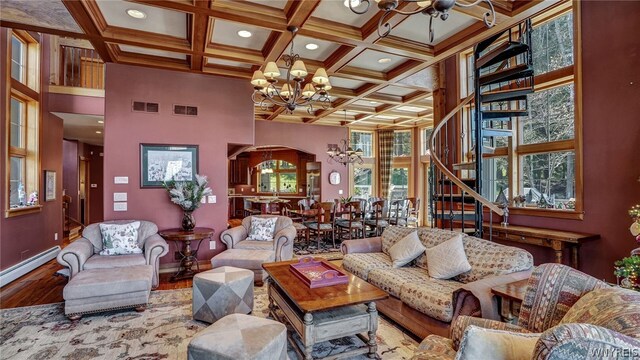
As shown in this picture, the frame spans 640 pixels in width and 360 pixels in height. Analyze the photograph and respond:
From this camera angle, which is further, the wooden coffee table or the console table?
the console table

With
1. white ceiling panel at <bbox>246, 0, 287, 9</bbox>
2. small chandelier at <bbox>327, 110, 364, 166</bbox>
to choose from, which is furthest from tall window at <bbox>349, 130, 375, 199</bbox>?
white ceiling panel at <bbox>246, 0, 287, 9</bbox>

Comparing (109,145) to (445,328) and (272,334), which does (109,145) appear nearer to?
(272,334)

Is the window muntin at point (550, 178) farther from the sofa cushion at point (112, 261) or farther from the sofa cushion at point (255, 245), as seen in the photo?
the sofa cushion at point (112, 261)

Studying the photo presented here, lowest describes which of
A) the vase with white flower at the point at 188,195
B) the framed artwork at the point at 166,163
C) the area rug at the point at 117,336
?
the area rug at the point at 117,336

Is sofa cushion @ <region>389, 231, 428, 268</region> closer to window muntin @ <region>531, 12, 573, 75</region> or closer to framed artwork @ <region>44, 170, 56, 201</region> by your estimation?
window muntin @ <region>531, 12, 573, 75</region>

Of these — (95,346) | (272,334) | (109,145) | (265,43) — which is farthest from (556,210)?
(109,145)

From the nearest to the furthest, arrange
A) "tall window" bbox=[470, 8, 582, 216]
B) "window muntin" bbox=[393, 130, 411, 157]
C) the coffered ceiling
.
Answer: the coffered ceiling, "tall window" bbox=[470, 8, 582, 216], "window muntin" bbox=[393, 130, 411, 157]

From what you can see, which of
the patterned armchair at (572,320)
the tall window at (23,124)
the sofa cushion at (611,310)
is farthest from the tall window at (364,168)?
the sofa cushion at (611,310)

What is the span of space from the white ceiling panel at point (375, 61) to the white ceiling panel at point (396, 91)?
3.45 feet

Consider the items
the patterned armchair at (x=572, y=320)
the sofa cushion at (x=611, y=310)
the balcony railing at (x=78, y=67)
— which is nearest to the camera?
the patterned armchair at (x=572, y=320)

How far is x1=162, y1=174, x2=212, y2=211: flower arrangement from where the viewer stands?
14.7 ft

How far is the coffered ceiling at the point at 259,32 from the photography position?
131 inches

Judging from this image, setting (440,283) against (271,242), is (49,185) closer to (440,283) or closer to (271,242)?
(271,242)

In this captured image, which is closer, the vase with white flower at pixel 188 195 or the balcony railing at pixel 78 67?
the vase with white flower at pixel 188 195
